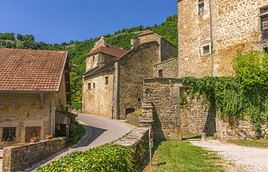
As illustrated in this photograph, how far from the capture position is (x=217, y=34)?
22.4 meters

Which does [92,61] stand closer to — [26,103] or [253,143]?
[26,103]

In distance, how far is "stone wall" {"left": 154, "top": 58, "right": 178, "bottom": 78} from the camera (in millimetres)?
28641

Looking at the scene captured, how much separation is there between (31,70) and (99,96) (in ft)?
64.2

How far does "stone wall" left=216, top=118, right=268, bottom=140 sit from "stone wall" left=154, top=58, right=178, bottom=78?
12.2 meters

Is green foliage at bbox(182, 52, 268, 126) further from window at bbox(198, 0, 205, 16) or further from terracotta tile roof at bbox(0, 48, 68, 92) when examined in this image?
Answer: terracotta tile roof at bbox(0, 48, 68, 92)

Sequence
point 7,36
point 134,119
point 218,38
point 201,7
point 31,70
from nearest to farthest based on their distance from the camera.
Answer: point 31,70 < point 218,38 < point 201,7 < point 134,119 < point 7,36

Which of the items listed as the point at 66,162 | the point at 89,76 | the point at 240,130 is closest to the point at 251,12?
the point at 240,130

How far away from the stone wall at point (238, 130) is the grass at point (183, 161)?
196 inches

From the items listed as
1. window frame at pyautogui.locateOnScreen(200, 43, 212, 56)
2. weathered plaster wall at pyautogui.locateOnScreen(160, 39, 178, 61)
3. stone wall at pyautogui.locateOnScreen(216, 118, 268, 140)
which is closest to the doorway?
stone wall at pyautogui.locateOnScreen(216, 118, 268, 140)

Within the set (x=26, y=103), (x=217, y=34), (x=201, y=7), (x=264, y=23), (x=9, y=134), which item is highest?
(x=201, y=7)

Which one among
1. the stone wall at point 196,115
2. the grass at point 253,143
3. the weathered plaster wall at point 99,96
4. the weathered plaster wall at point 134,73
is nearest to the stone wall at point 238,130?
the grass at point 253,143

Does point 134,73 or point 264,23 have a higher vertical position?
point 264,23

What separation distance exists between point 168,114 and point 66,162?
464 inches

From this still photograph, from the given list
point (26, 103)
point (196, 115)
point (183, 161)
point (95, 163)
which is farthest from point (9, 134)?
point (196, 115)
